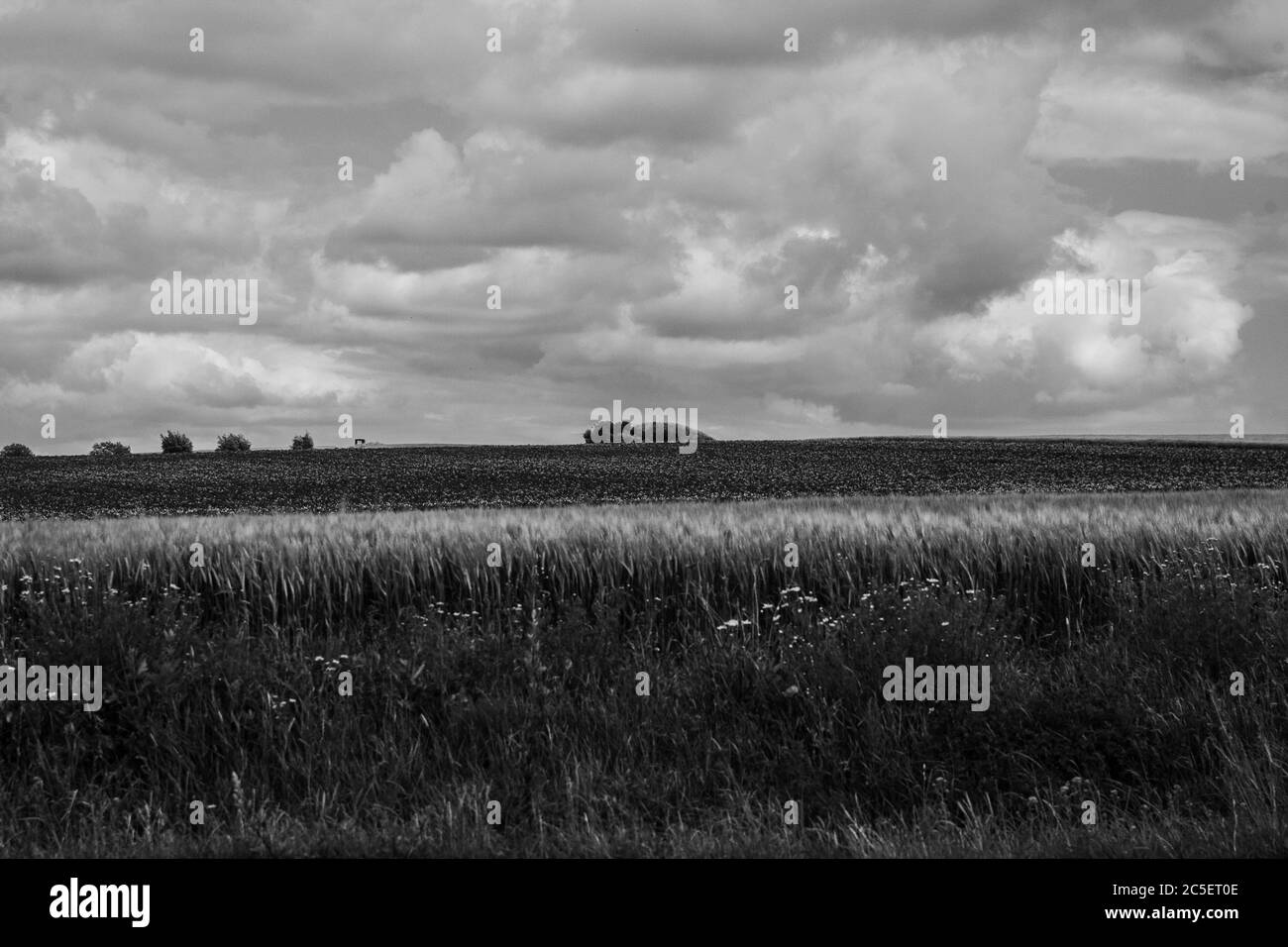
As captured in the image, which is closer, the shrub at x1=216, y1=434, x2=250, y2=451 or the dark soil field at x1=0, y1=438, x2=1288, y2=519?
the dark soil field at x1=0, y1=438, x2=1288, y2=519

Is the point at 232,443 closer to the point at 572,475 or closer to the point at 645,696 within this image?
the point at 572,475

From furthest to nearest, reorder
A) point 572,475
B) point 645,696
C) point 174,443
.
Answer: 1. point 174,443
2. point 572,475
3. point 645,696

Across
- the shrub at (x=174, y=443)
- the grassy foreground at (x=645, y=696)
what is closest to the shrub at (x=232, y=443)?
the shrub at (x=174, y=443)

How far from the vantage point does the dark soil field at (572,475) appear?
32438 mm

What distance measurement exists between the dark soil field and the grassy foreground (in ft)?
50.1

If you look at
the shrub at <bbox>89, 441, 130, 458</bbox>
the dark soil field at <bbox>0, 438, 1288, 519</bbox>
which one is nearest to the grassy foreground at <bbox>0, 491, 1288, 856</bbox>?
the dark soil field at <bbox>0, 438, 1288, 519</bbox>

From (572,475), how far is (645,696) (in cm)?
3270

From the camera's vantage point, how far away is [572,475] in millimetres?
41625

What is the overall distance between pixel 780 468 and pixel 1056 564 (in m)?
32.2

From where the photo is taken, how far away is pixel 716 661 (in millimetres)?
9578

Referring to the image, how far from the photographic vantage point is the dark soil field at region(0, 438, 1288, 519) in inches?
1277

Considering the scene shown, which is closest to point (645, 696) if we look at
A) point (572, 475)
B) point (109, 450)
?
point (572, 475)

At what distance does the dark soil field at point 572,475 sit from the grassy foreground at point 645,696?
50.1ft

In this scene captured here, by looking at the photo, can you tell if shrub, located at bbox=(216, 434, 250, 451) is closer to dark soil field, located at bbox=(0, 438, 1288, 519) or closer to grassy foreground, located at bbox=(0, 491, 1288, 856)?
dark soil field, located at bbox=(0, 438, 1288, 519)
